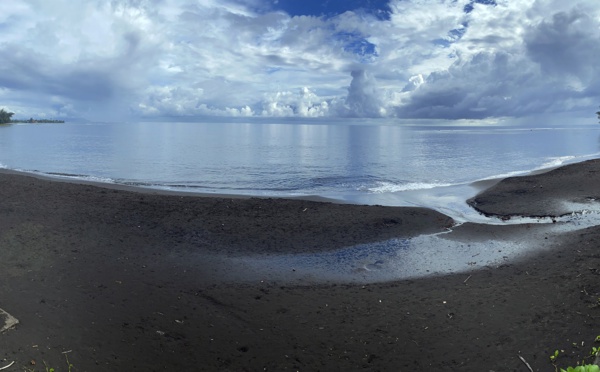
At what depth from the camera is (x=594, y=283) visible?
1012 cm

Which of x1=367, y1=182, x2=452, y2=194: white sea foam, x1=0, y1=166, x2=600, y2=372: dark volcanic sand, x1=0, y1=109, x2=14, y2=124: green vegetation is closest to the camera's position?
x1=0, y1=166, x2=600, y2=372: dark volcanic sand

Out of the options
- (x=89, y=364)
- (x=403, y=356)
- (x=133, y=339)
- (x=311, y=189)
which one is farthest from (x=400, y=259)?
(x=311, y=189)

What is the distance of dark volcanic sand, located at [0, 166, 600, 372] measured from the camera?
762 cm

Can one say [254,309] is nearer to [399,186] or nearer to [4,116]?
[399,186]

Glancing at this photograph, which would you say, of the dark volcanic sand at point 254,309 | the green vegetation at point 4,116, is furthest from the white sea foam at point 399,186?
the green vegetation at point 4,116

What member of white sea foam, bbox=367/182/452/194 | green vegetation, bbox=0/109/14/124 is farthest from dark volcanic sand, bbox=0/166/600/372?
green vegetation, bbox=0/109/14/124

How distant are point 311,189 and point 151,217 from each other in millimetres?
15095

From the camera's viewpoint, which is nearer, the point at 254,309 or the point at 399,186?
the point at 254,309

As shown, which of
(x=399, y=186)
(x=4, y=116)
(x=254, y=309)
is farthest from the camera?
(x=4, y=116)

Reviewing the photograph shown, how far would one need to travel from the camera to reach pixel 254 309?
9852mm

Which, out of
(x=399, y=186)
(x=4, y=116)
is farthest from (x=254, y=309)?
(x=4, y=116)

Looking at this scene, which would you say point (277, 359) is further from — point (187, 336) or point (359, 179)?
point (359, 179)

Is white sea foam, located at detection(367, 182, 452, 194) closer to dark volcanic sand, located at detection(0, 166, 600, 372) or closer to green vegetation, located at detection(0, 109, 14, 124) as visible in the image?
dark volcanic sand, located at detection(0, 166, 600, 372)

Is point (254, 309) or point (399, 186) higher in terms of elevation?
point (399, 186)
